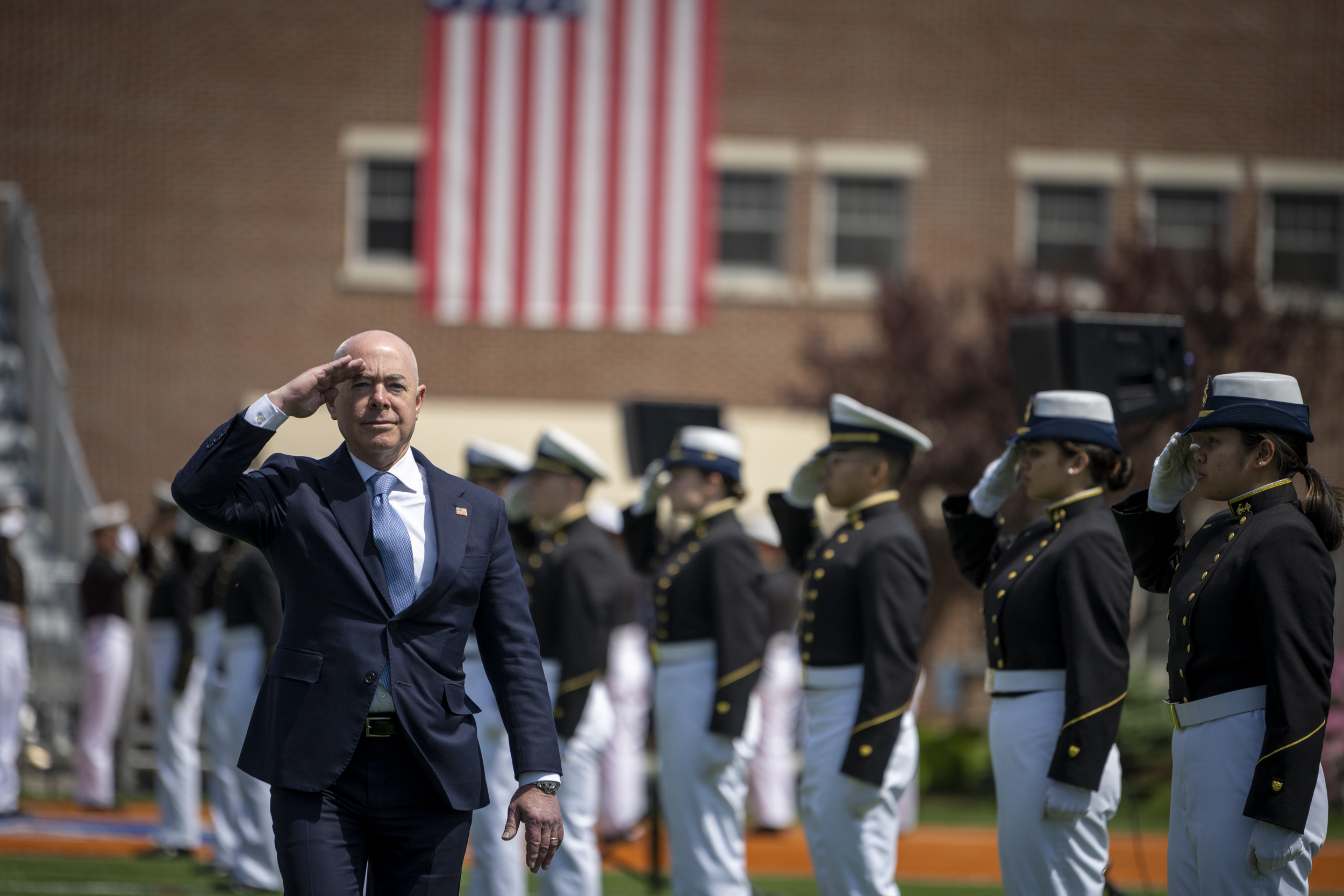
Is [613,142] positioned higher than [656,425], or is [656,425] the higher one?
[613,142]

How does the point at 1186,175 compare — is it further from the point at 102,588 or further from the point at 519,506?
the point at 102,588

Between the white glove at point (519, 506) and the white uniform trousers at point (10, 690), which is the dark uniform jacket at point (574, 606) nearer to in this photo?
the white glove at point (519, 506)

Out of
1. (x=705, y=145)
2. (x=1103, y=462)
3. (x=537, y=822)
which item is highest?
(x=705, y=145)

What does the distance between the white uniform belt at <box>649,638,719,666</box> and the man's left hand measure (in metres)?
3.21

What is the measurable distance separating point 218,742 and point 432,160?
25.5 ft

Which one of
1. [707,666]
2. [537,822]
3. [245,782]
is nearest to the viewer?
[537,822]

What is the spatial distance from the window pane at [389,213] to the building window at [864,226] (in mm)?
4981

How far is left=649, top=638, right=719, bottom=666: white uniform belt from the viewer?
708cm

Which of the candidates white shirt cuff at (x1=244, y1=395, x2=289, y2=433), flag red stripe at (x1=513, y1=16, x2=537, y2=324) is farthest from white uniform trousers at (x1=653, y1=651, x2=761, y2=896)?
flag red stripe at (x1=513, y1=16, x2=537, y2=324)

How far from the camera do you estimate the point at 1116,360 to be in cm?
612

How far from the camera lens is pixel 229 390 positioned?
17.9m

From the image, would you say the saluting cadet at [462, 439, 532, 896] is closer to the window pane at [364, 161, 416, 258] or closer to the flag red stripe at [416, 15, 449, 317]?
the flag red stripe at [416, 15, 449, 317]

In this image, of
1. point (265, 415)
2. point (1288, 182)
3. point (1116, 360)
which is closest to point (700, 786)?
point (1116, 360)

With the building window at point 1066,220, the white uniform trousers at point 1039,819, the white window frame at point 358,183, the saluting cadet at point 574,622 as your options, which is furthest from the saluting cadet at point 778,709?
the building window at point 1066,220
